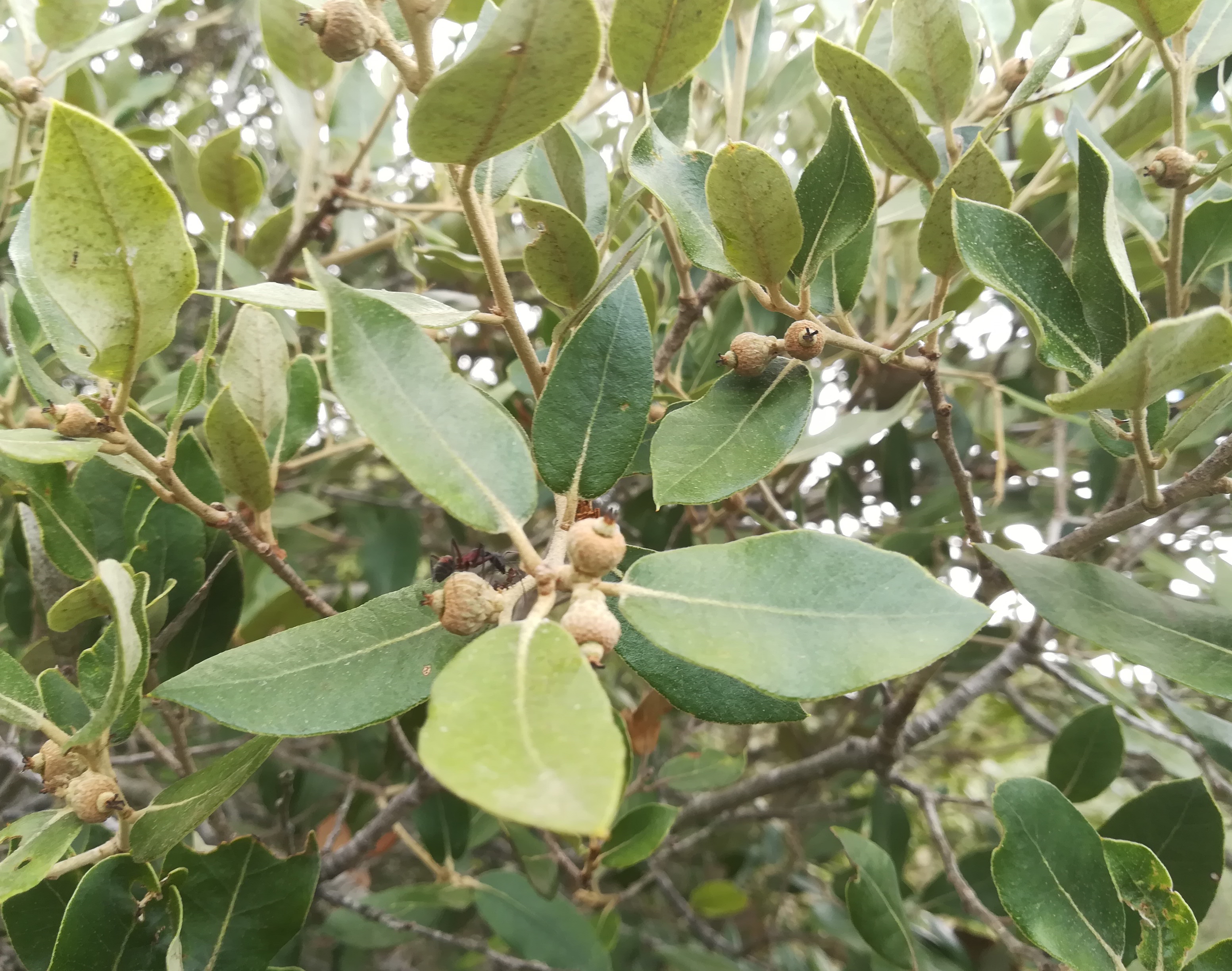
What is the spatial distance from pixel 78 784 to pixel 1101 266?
37.3 inches

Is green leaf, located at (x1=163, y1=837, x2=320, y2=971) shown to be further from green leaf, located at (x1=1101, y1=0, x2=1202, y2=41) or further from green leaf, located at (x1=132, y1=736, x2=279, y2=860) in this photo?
green leaf, located at (x1=1101, y1=0, x2=1202, y2=41)

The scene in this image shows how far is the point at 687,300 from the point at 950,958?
1214 mm

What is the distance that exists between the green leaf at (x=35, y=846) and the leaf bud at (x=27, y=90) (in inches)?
35.3

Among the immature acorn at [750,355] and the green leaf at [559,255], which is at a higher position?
the green leaf at [559,255]

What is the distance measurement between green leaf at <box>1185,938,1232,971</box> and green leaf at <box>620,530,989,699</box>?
1.68 ft

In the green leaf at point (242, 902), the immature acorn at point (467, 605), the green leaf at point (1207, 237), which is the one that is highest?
the green leaf at point (1207, 237)

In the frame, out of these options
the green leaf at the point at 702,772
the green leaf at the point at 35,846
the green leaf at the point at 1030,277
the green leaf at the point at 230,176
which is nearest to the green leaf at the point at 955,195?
the green leaf at the point at 1030,277

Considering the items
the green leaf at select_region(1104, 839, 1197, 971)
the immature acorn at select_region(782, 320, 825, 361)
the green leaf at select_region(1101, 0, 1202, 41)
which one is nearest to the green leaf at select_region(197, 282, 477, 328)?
the immature acorn at select_region(782, 320, 825, 361)

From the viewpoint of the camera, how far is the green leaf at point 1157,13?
0.65 m

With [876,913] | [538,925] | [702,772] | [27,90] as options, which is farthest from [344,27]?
[702,772]

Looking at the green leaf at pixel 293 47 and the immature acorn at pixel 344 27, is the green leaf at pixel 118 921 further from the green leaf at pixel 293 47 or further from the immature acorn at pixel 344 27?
the green leaf at pixel 293 47

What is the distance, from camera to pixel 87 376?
652mm

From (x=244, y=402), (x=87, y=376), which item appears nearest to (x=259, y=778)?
(x=244, y=402)

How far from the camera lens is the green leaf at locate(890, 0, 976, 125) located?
0.70 metres
